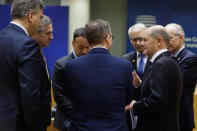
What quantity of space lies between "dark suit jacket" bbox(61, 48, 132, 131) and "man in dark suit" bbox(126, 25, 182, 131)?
1.32 feet

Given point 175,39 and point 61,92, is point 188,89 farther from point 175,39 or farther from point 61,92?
Answer: point 61,92

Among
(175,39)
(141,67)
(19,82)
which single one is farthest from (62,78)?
(175,39)

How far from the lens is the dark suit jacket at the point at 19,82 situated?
1754 millimetres

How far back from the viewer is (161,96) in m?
2.20

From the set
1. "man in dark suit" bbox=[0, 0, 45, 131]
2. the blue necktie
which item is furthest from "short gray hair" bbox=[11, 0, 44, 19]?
the blue necktie

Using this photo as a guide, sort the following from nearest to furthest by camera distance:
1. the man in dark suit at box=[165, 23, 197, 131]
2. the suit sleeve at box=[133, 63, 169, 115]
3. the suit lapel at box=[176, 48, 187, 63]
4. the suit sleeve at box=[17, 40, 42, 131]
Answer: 1. the suit sleeve at box=[17, 40, 42, 131]
2. the suit sleeve at box=[133, 63, 169, 115]
3. the man in dark suit at box=[165, 23, 197, 131]
4. the suit lapel at box=[176, 48, 187, 63]

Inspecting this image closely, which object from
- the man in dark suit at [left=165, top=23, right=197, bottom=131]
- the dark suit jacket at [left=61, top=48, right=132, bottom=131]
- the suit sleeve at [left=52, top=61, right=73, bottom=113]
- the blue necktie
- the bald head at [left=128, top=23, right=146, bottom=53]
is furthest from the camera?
the bald head at [left=128, top=23, right=146, bottom=53]

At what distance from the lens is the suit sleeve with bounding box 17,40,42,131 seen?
1748mm

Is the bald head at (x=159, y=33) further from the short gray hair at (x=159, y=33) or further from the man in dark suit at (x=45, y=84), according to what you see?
the man in dark suit at (x=45, y=84)

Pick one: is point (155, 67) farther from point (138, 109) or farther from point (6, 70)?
point (6, 70)

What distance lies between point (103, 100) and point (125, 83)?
195 millimetres

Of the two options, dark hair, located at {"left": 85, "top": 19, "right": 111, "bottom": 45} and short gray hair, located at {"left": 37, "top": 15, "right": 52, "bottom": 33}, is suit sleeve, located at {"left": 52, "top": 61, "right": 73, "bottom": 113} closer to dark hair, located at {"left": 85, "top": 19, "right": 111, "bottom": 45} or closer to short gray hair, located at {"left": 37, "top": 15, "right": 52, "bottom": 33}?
short gray hair, located at {"left": 37, "top": 15, "right": 52, "bottom": 33}

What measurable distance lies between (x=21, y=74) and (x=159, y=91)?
3.56 ft

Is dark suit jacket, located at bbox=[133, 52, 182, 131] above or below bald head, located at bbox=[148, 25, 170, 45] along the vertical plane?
below
